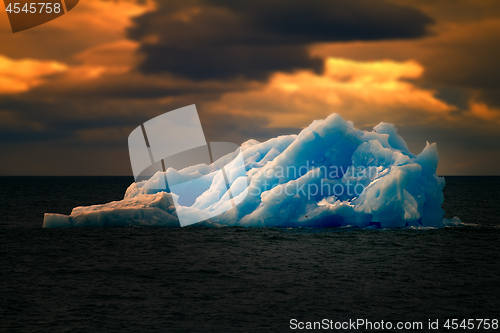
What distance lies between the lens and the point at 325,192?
2148 cm

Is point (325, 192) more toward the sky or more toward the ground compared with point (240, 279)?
more toward the sky

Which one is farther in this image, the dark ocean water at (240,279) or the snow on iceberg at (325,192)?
the snow on iceberg at (325,192)

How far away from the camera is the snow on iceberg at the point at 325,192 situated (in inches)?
818

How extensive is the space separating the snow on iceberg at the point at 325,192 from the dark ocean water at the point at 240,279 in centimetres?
78

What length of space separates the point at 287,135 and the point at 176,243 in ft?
29.2

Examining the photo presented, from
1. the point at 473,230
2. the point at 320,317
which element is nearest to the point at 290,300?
the point at 320,317

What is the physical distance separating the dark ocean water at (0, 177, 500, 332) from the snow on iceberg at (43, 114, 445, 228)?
0.78 meters

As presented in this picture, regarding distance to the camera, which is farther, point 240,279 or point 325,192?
point 325,192

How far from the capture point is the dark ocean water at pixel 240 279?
35.5 feet

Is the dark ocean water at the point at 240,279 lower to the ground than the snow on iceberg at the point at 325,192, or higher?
lower

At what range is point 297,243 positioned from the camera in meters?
19.1

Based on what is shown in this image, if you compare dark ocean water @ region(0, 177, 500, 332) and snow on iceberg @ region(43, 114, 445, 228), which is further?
snow on iceberg @ region(43, 114, 445, 228)

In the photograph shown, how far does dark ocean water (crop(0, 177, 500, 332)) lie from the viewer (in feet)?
35.5

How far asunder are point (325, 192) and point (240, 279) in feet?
28.4
